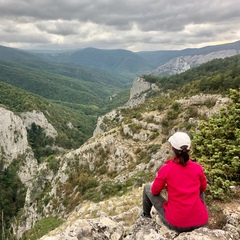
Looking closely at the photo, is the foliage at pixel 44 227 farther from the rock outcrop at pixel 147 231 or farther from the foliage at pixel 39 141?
the foliage at pixel 39 141

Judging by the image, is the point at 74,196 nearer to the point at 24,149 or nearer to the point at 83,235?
the point at 83,235

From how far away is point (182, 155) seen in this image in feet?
20.1

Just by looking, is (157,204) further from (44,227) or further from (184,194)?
(44,227)

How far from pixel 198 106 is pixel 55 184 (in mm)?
22813

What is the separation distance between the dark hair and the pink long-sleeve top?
113 millimetres

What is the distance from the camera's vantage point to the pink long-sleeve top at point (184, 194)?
6133 millimetres

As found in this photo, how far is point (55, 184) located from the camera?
121 ft

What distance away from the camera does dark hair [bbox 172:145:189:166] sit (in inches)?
237

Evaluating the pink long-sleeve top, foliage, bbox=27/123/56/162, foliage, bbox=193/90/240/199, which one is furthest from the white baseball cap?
foliage, bbox=27/123/56/162

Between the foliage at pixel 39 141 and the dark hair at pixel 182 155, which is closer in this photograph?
the dark hair at pixel 182 155

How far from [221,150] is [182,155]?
13.7 ft

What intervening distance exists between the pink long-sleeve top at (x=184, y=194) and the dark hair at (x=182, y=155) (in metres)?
0.11

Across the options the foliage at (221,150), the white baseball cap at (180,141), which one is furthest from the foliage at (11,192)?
the white baseball cap at (180,141)

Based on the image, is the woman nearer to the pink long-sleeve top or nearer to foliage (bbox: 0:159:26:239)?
the pink long-sleeve top
